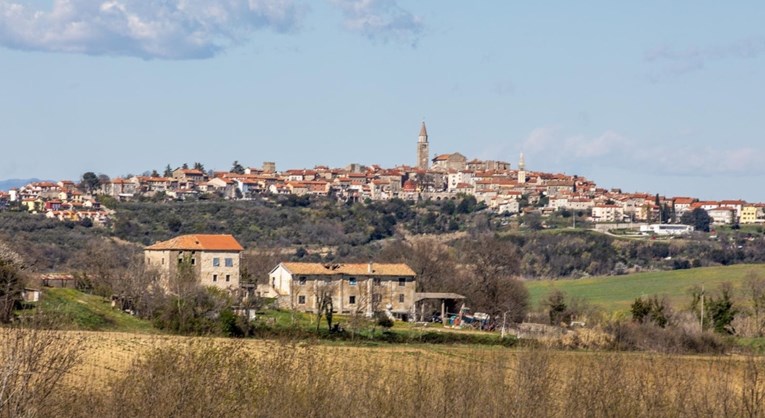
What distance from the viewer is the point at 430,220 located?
480ft

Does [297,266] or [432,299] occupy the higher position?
Answer: [297,266]

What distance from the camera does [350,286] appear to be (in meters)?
62.6

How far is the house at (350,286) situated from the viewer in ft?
201

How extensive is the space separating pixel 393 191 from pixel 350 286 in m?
107

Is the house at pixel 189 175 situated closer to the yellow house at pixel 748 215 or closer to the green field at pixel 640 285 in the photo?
the yellow house at pixel 748 215

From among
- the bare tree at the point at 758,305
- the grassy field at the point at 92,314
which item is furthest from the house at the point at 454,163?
the grassy field at the point at 92,314

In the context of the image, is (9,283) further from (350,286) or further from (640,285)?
(640,285)

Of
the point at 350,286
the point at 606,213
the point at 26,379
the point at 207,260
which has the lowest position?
the point at 26,379

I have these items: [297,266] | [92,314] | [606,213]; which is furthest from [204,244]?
[606,213]

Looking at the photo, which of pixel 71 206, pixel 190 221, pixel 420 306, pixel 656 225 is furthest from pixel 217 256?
pixel 656 225

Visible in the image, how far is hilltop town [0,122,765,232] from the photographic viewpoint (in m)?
151

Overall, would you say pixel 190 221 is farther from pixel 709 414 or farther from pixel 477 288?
pixel 709 414

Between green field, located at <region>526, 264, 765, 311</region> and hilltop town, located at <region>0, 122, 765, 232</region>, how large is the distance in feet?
135

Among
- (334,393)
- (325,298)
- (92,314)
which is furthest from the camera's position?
(325,298)
